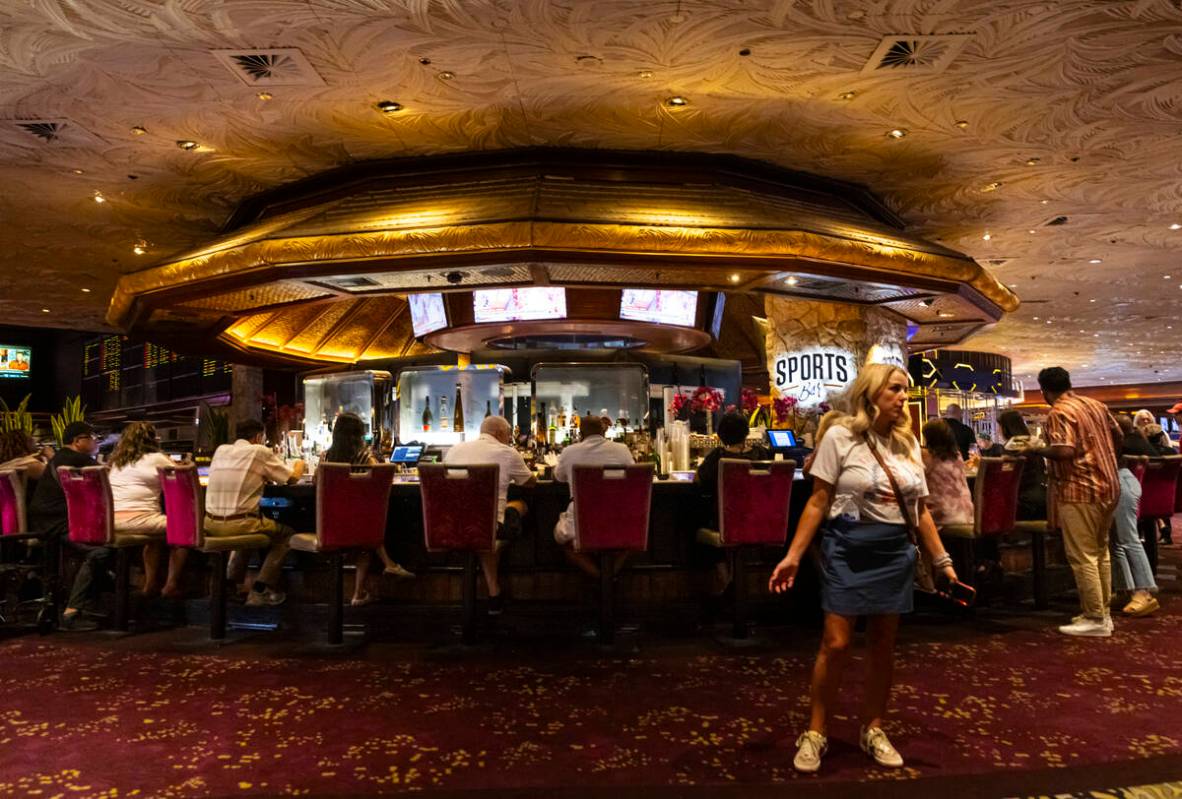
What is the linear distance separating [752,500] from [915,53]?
8.85 feet

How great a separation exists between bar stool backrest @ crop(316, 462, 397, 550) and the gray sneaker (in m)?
0.89

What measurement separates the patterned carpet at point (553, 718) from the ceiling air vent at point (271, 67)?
3330mm

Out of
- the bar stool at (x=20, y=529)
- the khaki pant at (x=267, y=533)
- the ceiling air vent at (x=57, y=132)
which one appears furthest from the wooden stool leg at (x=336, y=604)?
the ceiling air vent at (x=57, y=132)

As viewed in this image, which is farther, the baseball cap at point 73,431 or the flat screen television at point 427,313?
the flat screen television at point 427,313

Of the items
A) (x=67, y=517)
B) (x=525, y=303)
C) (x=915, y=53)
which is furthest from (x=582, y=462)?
(x=67, y=517)

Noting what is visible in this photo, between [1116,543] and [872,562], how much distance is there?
420 centimetres

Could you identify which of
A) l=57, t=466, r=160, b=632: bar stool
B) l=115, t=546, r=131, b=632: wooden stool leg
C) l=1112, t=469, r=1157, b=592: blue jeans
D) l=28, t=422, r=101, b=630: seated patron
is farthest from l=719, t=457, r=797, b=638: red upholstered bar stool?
l=28, t=422, r=101, b=630: seated patron

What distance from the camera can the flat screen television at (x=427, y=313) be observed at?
851cm

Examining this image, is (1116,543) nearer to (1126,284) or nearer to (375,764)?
(375,764)

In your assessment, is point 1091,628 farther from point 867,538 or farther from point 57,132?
point 57,132

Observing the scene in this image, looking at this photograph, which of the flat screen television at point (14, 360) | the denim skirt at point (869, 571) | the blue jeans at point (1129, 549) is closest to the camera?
the denim skirt at point (869, 571)

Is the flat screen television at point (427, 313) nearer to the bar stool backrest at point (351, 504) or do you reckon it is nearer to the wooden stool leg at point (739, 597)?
the bar stool backrest at point (351, 504)

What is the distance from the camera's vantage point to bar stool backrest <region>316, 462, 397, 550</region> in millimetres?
5086

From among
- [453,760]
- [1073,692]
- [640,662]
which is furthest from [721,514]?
[453,760]
